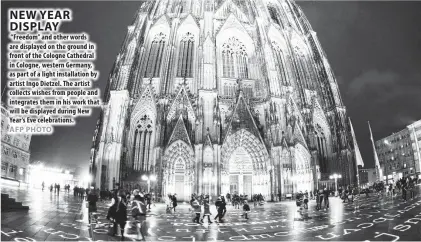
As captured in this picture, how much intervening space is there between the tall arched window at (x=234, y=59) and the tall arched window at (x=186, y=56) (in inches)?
186

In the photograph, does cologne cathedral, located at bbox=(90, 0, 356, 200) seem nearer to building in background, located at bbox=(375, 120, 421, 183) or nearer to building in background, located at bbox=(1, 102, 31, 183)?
building in background, located at bbox=(1, 102, 31, 183)

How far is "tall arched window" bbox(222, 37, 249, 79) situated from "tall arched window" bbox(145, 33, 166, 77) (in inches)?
357

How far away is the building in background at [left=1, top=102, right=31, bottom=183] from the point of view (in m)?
39.9

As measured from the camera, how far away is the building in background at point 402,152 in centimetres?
6016

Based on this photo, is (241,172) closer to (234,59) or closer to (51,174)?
(234,59)

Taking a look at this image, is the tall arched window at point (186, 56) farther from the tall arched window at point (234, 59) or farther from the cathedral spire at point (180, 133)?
the cathedral spire at point (180, 133)

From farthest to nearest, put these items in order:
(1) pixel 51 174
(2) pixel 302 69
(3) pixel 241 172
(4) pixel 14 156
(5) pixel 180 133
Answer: (1) pixel 51 174 < (4) pixel 14 156 < (2) pixel 302 69 < (3) pixel 241 172 < (5) pixel 180 133

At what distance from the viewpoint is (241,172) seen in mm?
34562

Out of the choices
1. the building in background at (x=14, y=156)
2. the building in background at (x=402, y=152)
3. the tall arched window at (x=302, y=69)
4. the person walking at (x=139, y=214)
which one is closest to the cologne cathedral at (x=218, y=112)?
the tall arched window at (x=302, y=69)

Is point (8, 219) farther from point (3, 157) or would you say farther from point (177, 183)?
point (3, 157)

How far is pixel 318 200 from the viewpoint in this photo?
61.6 feet

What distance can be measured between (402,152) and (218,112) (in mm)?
57807

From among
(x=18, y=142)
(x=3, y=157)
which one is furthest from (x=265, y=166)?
(x=18, y=142)

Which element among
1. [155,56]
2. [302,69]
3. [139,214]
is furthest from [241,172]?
[139,214]
